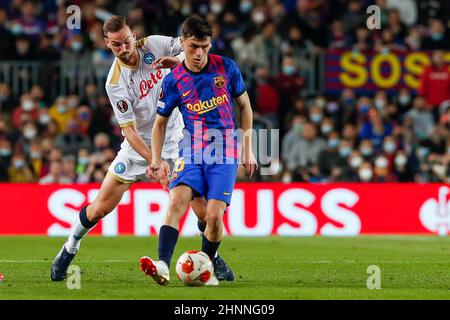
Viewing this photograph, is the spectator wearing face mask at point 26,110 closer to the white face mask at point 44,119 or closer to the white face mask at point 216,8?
the white face mask at point 44,119

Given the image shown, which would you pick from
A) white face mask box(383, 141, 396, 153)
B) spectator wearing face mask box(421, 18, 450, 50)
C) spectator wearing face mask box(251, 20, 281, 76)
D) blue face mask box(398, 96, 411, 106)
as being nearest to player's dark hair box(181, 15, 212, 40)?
white face mask box(383, 141, 396, 153)

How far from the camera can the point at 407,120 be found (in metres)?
20.6

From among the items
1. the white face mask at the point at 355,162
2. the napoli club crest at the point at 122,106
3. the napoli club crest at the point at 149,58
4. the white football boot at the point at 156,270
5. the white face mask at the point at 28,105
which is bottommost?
the white football boot at the point at 156,270

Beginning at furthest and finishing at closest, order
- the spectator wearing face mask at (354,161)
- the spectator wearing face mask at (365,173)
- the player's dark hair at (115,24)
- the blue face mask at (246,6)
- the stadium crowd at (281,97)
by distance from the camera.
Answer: the blue face mask at (246,6) → the stadium crowd at (281,97) → the spectator wearing face mask at (354,161) → the spectator wearing face mask at (365,173) → the player's dark hair at (115,24)

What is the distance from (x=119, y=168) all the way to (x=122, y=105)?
1.97 feet

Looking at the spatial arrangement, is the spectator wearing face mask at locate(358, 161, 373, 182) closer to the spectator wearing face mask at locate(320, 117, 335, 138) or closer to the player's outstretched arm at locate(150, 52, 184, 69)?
the spectator wearing face mask at locate(320, 117, 335, 138)

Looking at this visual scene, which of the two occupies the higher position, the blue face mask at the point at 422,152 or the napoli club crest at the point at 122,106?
the napoli club crest at the point at 122,106

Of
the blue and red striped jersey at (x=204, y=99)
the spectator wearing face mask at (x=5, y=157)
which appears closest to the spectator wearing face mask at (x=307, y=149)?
the spectator wearing face mask at (x=5, y=157)

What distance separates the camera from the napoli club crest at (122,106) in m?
10.9

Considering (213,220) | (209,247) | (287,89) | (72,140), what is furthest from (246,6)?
(213,220)

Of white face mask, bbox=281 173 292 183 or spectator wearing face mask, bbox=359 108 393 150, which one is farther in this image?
spectator wearing face mask, bbox=359 108 393 150

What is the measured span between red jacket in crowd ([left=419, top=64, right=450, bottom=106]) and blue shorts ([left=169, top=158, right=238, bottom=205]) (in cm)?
1095

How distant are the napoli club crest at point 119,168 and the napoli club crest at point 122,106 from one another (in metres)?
0.51

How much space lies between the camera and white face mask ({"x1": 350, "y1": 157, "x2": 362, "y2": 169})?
19.5 m
